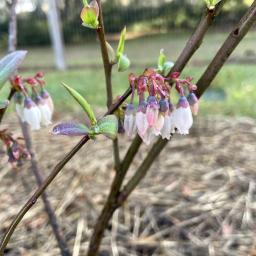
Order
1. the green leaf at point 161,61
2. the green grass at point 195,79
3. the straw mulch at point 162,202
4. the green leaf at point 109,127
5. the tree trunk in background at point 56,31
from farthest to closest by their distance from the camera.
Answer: the tree trunk in background at point 56,31
the green grass at point 195,79
the straw mulch at point 162,202
the green leaf at point 161,61
the green leaf at point 109,127

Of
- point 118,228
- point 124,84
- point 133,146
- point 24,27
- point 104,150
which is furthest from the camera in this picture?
point 24,27

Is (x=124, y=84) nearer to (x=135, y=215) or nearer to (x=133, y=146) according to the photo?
(x=135, y=215)

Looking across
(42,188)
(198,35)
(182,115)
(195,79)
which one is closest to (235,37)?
(198,35)

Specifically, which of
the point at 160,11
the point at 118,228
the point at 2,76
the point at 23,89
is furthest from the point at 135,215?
the point at 160,11

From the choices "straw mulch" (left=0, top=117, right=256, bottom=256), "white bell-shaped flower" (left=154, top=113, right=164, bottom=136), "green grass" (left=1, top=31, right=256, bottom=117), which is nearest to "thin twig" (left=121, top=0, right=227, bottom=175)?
"white bell-shaped flower" (left=154, top=113, right=164, bottom=136)

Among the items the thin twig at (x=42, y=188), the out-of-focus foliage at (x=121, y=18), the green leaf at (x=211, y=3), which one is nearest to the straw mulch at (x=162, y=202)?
→ the thin twig at (x=42, y=188)

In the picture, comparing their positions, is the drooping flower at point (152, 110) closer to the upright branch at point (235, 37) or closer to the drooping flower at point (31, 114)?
the upright branch at point (235, 37)

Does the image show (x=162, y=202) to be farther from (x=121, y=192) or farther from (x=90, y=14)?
(x=90, y=14)
